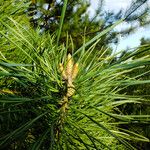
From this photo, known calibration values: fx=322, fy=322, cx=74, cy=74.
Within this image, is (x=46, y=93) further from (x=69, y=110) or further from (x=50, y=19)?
(x=50, y=19)

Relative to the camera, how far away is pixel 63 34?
3.75 metres

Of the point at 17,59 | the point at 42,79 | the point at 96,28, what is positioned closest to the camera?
the point at 42,79

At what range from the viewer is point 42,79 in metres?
0.70

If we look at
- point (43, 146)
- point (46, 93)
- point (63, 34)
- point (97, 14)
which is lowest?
point (43, 146)

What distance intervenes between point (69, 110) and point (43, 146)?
105 millimetres

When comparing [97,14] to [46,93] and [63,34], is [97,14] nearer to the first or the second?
[63,34]

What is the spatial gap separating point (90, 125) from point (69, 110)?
6 centimetres

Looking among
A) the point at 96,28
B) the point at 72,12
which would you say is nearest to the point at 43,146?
the point at 96,28

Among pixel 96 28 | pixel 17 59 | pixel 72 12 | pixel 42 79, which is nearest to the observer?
pixel 42 79

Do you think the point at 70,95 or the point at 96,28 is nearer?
the point at 70,95

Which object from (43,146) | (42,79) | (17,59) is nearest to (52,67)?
A: (42,79)

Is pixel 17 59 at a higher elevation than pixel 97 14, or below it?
below

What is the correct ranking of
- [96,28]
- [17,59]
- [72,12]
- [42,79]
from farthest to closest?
[72,12] → [96,28] → [17,59] → [42,79]

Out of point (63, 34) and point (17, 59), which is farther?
point (63, 34)
